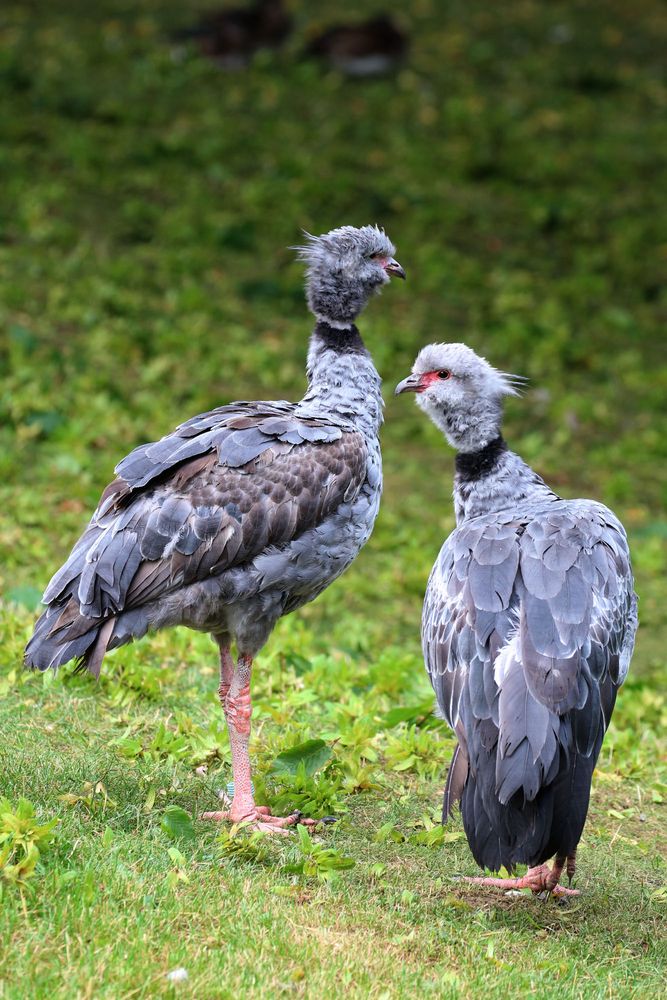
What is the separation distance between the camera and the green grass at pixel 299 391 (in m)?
3.99

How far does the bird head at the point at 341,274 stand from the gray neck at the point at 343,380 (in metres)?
0.07

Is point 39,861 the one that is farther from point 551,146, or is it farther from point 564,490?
point 551,146

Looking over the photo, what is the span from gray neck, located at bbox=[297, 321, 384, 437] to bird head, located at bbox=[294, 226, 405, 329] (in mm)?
68

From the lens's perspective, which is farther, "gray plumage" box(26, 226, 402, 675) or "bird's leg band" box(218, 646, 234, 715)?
"bird's leg band" box(218, 646, 234, 715)

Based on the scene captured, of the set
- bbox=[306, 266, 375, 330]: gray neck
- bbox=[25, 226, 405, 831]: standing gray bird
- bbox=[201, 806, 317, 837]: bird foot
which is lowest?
bbox=[201, 806, 317, 837]: bird foot

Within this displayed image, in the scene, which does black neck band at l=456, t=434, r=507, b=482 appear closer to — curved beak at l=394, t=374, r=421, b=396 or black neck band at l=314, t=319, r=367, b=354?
curved beak at l=394, t=374, r=421, b=396

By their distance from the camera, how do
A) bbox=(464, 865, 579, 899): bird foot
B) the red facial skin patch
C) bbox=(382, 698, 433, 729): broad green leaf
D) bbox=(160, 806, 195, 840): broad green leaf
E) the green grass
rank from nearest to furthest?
1. the green grass
2. bbox=(160, 806, 195, 840): broad green leaf
3. bbox=(464, 865, 579, 899): bird foot
4. the red facial skin patch
5. bbox=(382, 698, 433, 729): broad green leaf

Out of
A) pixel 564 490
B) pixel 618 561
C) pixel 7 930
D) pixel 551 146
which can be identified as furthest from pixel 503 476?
pixel 551 146

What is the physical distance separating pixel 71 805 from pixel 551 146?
11564 mm

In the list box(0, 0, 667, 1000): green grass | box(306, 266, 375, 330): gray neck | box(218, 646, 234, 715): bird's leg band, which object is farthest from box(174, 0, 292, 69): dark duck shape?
box(218, 646, 234, 715): bird's leg band

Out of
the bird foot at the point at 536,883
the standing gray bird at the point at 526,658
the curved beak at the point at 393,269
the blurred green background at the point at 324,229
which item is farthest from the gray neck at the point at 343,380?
the blurred green background at the point at 324,229

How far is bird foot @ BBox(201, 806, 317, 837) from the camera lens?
15.4 feet

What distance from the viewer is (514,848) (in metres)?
4.18

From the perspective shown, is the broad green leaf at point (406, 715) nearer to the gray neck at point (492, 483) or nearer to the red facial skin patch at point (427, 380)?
the gray neck at point (492, 483)
